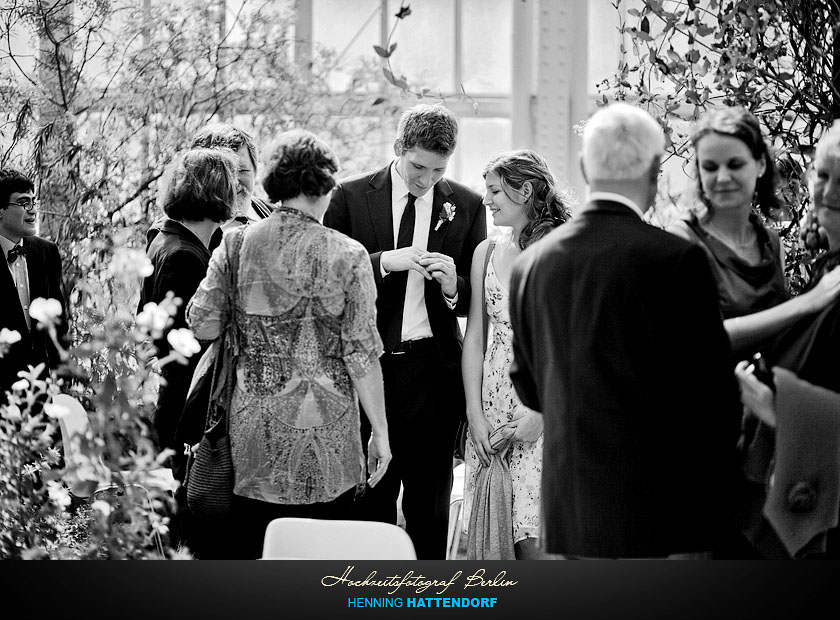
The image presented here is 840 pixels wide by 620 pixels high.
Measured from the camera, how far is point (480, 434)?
3361mm

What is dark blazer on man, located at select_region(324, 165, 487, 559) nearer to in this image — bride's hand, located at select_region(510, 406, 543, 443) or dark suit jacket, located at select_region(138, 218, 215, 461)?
bride's hand, located at select_region(510, 406, 543, 443)

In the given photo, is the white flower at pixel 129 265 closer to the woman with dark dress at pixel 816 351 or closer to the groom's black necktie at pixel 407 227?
the groom's black necktie at pixel 407 227

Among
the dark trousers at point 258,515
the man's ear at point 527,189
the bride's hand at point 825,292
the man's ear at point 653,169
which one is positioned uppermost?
the man's ear at point 527,189

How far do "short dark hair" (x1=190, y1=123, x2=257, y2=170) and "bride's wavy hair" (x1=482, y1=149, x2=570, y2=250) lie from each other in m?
0.99

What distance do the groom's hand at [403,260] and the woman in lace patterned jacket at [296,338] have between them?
0.54 m

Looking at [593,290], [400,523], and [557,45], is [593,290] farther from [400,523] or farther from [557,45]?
[557,45]

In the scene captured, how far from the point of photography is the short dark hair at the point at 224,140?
371 centimetres

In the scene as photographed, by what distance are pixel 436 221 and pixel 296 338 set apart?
0.99 meters

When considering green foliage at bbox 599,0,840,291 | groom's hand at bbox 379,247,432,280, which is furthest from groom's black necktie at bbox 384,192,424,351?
green foliage at bbox 599,0,840,291

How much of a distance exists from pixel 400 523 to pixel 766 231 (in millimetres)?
1928

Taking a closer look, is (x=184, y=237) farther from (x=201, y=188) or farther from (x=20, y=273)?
(x=20, y=273)

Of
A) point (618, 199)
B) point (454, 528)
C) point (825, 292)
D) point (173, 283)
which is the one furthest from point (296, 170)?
point (454, 528)

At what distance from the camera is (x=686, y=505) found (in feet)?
7.24

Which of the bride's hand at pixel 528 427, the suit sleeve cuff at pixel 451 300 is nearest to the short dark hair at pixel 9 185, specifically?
the suit sleeve cuff at pixel 451 300
